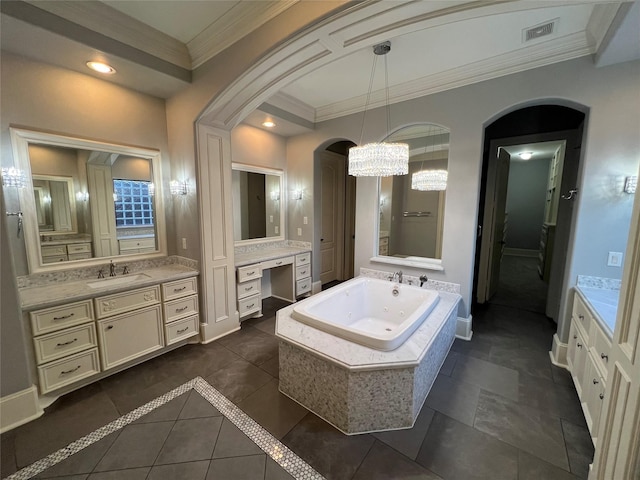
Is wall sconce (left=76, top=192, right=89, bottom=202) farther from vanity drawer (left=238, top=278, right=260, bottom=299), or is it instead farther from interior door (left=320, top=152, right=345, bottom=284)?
interior door (left=320, top=152, right=345, bottom=284)

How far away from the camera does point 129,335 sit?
2.32 meters

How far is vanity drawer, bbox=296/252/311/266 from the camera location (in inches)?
157

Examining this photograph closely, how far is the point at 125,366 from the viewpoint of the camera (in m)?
2.38

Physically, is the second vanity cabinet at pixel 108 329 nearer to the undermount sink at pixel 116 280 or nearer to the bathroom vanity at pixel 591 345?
the undermount sink at pixel 116 280

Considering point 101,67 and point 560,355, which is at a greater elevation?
point 101,67

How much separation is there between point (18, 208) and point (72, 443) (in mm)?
1839

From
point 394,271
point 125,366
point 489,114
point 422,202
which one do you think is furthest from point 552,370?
point 125,366

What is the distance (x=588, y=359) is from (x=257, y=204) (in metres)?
3.83

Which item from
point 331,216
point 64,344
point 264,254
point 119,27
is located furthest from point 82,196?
point 331,216

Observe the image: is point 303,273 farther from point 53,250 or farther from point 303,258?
point 53,250

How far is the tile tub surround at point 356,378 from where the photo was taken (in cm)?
165

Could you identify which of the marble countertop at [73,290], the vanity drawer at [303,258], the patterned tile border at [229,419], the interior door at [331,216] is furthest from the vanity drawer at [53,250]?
the interior door at [331,216]

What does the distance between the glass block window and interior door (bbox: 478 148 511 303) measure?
4.42 metres

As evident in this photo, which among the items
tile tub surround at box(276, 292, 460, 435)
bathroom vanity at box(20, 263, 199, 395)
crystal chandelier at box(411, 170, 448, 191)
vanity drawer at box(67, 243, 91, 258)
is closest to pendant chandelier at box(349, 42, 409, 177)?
crystal chandelier at box(411, 170, 448, 191)
